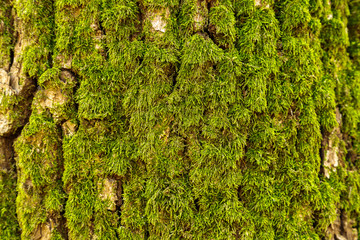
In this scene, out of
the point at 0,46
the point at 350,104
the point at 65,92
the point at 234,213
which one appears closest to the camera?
the point at 234,213

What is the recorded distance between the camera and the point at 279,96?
173cm

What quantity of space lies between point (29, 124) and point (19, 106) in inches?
7.3

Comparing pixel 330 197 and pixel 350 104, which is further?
pixel 350 104

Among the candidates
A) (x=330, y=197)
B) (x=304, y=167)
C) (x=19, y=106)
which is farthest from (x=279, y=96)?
(x=19, y=106)

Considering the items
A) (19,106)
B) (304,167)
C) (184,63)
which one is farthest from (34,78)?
(304,167)

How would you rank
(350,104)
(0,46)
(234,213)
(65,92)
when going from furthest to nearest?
(350,104), (0,46), (65,92), (234,213)

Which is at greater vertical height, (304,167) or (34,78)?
(34,78)

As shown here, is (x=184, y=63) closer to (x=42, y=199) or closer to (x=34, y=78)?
(x=34, y=78)

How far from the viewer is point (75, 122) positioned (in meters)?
1.71

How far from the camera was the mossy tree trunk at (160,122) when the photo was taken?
1.60 m

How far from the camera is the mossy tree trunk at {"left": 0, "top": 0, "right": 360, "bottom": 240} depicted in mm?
1597

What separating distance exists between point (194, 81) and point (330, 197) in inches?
56.6

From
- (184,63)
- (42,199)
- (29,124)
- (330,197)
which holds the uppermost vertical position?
(184,63)

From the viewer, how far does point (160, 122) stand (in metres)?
1.61
